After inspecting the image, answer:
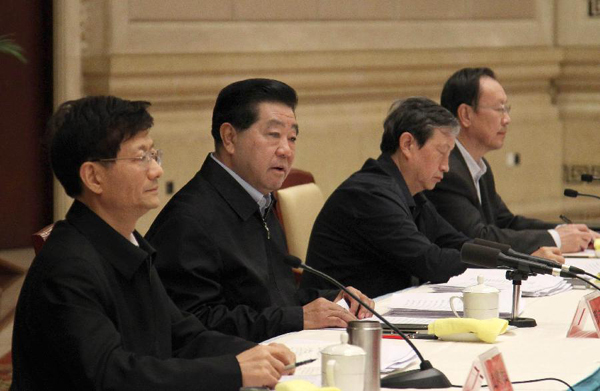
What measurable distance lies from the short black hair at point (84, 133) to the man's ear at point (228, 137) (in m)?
0.99

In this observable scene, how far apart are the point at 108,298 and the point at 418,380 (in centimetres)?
69

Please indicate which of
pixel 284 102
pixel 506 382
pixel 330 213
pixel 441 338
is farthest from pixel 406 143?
pixel 506 382

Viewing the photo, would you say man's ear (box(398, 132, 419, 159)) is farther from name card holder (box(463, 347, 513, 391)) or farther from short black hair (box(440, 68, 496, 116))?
name card holder (box(463, 347, 513, 391))

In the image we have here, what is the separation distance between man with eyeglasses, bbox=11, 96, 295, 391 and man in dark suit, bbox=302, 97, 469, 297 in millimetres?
1439

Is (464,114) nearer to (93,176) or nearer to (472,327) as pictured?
(472,327)

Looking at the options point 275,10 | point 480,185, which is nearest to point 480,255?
point 480,185

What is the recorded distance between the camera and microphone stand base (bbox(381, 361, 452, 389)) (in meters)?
2.52

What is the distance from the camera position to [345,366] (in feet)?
7.63

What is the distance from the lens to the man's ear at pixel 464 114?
17.3ft

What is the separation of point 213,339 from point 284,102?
105 cm

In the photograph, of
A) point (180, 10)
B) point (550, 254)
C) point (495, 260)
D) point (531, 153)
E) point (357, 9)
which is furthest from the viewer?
A: point (531, 153)

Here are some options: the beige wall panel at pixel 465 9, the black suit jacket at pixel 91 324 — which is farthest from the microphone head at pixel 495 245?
the beige wall panel at pixel 465 9

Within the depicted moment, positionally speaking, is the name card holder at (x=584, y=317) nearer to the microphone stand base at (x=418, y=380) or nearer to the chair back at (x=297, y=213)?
the microphone stand base at (x=418, y=380)

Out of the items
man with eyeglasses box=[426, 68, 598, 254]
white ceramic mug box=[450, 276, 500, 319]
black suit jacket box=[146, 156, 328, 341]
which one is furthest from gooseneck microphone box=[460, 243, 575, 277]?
man with eyeglasses box=[426, 68, 598, 254]
